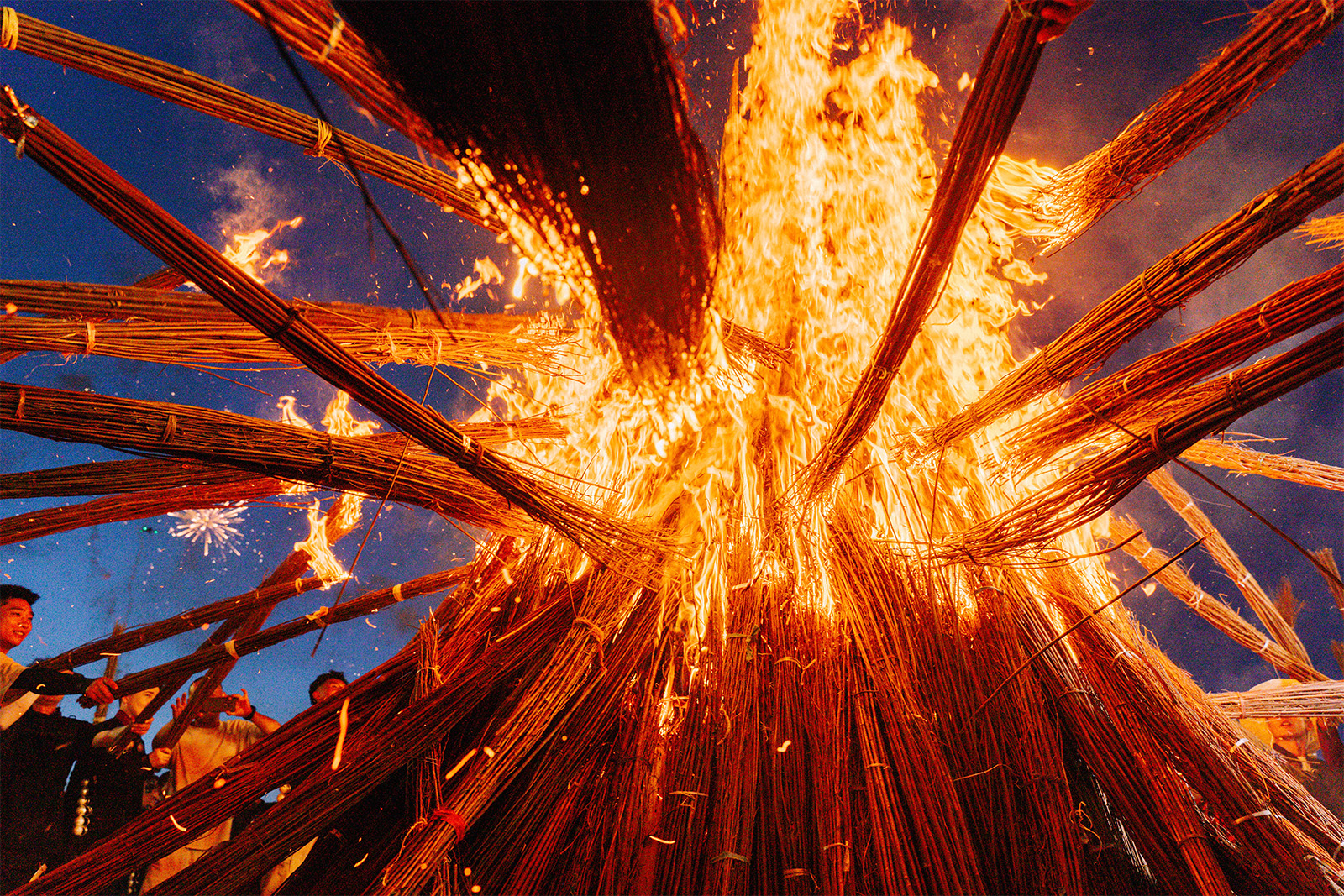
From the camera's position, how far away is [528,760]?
258 cm

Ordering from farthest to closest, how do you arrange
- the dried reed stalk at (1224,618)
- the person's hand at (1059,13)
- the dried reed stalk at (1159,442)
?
the dried reed stalk at (1224,618)
the dried reed stalk at (1159,442)
the person's hand at (1059,13)

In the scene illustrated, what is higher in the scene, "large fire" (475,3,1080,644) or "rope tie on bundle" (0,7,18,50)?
"large fire" (475,3,1080,644)

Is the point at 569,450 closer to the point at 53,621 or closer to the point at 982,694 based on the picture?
the point at 982,694

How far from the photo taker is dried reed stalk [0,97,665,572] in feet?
4.46

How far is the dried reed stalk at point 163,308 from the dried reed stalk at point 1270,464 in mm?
4121

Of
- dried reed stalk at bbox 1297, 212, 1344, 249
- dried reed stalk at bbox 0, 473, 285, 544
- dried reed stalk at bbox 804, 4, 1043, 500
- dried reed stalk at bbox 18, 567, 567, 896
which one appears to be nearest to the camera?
dried reed stalk at bbox 804, 4, 1043, 500

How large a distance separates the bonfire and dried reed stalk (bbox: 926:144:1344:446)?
0.01m

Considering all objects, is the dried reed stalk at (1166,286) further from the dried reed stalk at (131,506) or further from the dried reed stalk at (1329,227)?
the dried reed stalk at (131,506)

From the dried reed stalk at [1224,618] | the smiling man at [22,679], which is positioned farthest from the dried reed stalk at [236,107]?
the dried reed stalk at [1224,618]

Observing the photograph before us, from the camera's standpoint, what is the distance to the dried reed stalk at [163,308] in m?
1.99

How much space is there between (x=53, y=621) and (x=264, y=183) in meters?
7.46

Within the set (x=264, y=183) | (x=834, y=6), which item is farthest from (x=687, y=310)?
(x=264, y=183)

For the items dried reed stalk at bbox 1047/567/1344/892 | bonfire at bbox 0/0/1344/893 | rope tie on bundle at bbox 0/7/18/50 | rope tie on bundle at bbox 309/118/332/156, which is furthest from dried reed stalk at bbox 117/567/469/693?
dried reed stalk at bbox 1047/567/1344/892

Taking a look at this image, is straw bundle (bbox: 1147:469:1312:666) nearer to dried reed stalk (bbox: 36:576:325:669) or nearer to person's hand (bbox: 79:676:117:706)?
dried reed stalk (bbox: 36:576:325:669)
